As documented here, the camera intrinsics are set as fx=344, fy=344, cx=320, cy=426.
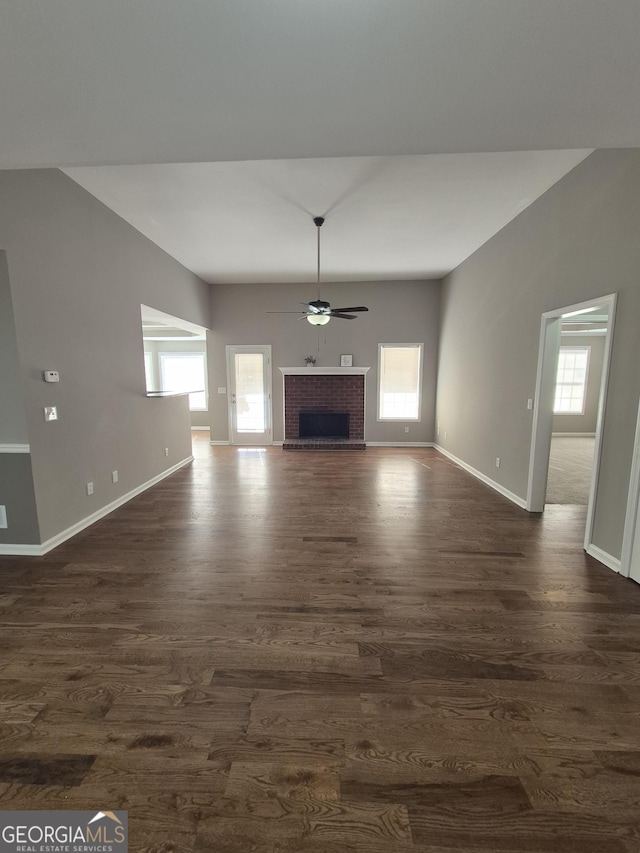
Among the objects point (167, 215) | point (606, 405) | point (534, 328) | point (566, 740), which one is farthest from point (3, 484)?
point (534, 328)

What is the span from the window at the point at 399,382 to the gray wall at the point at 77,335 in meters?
4.13

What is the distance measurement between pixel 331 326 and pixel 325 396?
134cm

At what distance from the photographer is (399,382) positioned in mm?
6812

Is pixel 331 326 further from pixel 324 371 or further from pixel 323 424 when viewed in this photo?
pixel 323 424

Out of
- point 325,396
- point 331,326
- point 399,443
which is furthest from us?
point 399,443

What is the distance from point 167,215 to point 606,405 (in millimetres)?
4394

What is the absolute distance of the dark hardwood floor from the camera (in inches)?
42.5

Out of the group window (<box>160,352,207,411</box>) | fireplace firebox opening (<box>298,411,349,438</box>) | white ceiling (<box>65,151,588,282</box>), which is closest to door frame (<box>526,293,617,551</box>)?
white ceiling (<box>65,151,588,282</box>)

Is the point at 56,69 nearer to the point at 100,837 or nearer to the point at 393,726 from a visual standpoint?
the point at 100,837

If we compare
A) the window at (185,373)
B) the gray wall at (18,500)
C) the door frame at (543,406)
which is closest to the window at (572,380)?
the door frame at (543,406)

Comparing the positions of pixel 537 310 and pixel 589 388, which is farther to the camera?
pixel 589 388

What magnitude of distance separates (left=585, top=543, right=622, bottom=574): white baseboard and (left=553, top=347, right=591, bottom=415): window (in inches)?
245

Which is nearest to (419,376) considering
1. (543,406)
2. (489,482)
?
(489,482)

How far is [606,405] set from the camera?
2547 mm
